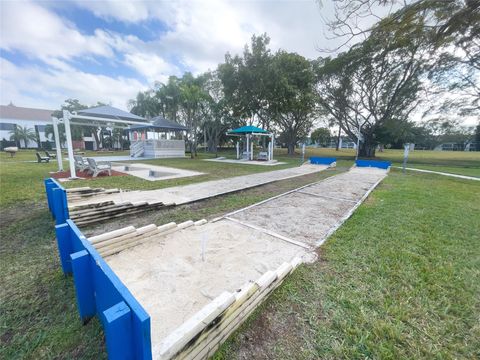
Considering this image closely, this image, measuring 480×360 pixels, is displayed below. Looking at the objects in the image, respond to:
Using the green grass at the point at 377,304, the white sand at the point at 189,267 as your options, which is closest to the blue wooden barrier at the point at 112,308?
the white sand at the point at 189,267

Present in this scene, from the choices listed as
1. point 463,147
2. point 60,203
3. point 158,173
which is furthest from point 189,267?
point 463,147

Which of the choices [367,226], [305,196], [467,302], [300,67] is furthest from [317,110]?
[467,302]

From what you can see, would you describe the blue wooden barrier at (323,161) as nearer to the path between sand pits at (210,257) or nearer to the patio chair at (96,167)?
the path between sand pits at (210,257)

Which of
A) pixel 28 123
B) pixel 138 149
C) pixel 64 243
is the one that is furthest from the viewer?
pixel 28 123

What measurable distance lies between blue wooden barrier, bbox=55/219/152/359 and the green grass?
0.81 meters

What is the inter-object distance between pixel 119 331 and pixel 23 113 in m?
68.6

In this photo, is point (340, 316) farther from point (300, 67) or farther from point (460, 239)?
point (300, 67)

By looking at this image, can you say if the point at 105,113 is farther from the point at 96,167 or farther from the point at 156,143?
the point at 156,143

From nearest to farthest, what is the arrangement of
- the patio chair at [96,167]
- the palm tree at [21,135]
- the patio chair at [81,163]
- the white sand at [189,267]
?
the white sand at [189,267], the patio chair at [96,167], the patio chair at [81,163], the palm tree at [21,135]

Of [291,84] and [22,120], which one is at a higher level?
[291,84]

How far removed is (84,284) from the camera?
1793 millimetres

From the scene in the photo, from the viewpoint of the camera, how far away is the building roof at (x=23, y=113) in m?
44.4

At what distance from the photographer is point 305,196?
20.8 ft

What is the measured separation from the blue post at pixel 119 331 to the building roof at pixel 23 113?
211 feet
